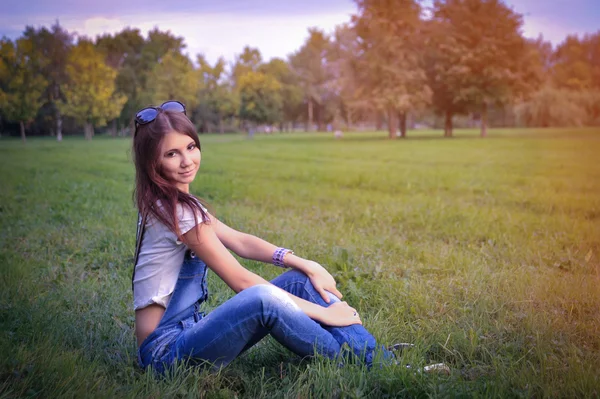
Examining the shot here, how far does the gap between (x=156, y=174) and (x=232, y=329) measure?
0.66 m

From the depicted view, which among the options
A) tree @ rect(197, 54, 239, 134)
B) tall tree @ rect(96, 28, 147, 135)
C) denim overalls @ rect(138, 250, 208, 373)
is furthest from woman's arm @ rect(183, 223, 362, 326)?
tree @ rect(197, 54, 239, 134)

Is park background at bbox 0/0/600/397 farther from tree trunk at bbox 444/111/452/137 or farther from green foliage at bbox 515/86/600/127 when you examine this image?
tree trunk at bbox 444/111/452/137

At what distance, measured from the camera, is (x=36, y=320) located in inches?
97.9

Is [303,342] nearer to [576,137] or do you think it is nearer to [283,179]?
[283,179]

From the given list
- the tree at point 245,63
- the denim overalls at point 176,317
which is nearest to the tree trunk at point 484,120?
the tree at point 245,63

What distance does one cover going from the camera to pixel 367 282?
10.0 feet

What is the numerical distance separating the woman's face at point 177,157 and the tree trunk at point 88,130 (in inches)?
383

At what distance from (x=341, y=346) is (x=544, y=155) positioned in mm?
12086

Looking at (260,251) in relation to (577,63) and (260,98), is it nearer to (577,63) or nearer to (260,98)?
(577,63)

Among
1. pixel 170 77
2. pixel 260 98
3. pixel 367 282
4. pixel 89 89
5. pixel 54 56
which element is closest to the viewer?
pixel 367 282

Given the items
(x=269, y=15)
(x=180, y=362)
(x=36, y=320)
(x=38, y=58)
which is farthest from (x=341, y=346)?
(x=38, y=58)

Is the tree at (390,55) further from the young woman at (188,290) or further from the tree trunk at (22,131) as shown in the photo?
the young woman at (188,290)

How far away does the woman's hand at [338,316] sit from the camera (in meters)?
1.99

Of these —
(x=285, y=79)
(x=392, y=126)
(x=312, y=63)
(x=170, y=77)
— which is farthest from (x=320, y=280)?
(x=392, y=126)
